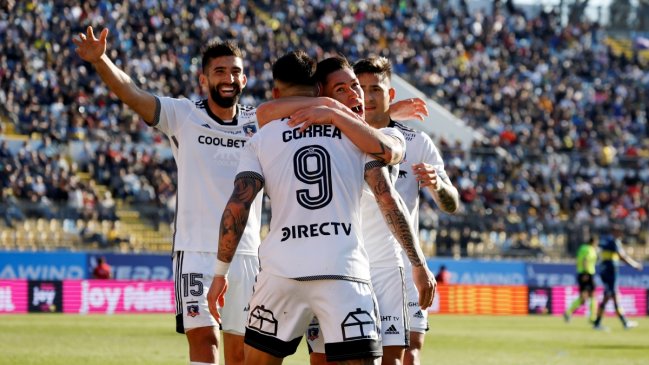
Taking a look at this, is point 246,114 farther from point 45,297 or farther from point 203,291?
point 45,297

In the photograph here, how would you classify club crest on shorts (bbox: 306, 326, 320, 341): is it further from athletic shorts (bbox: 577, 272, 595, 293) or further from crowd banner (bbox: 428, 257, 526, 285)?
crowd banner (bbox: 428, 257, 526, 285)

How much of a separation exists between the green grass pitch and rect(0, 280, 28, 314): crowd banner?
3.35ft

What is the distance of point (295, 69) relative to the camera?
696 centimetres

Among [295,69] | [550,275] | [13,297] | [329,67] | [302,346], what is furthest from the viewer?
[550,275]

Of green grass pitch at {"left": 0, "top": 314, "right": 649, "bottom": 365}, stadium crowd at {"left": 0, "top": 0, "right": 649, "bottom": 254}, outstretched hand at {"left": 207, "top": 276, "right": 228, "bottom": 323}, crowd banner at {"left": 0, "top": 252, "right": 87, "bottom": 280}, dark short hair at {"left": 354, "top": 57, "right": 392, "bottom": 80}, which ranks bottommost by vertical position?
green grass pitch at {"left": 0, "top": 314, "right": 649, "bottom": 365}

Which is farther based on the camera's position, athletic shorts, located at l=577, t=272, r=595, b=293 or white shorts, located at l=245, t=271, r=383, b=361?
athletic shorts, located at l=577, t=272, r=595, b=293

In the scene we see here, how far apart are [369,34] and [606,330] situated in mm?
21861

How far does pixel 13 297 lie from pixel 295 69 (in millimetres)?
23165

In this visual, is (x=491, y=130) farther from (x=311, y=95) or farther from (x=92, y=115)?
(x=311, y=95)

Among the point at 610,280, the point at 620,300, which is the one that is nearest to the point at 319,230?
the point at 610,280

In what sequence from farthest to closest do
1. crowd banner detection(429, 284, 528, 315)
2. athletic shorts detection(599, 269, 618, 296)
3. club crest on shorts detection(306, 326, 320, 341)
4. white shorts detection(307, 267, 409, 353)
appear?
crowd banner detection(429, 284, 528, 315) → athletic shorts detection(599, 269, 618, 296) → white shorts detection(307, 267, 409, 353) → club crest on shorts detection(306, 326, 320, 341)

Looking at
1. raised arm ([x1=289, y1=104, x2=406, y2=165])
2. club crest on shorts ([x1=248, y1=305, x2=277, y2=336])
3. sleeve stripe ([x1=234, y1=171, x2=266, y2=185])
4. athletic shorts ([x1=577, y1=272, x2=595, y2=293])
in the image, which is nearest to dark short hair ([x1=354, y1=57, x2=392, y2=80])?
raised arm ([x1=289, y1=104, x2=406, y2=165])

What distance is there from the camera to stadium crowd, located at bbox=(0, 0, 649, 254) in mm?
33531

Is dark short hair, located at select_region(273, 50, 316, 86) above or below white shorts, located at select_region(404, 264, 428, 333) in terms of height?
above
